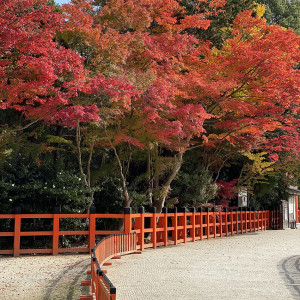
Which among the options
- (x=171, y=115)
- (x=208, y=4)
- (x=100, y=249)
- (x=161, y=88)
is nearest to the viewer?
(x=100, y=249)

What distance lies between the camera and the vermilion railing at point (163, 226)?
13.3 m

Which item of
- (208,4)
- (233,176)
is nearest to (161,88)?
(208,4)

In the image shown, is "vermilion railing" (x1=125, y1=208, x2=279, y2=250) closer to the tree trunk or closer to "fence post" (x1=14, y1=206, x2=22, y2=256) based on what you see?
the tree trunk

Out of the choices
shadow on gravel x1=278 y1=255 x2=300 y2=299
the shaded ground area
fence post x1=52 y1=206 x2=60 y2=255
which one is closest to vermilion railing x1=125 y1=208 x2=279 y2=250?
the shaded ground area

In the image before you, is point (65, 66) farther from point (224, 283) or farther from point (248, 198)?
point (248, 198)

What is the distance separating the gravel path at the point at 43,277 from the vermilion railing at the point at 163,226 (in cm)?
71

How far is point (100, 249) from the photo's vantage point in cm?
962

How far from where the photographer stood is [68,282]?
870 centimetres

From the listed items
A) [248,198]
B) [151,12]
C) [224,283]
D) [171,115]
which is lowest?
[224,283]

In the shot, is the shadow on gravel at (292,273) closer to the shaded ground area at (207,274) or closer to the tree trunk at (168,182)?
the shaded ground area at (207,274)

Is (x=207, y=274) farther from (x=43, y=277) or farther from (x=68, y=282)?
(x=43, y=277)

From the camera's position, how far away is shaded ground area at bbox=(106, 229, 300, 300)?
25.5ft

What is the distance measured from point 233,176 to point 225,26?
792cm

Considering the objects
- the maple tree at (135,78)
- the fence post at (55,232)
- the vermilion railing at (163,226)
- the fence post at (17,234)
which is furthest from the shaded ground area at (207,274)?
the maple tree at (135,78)
